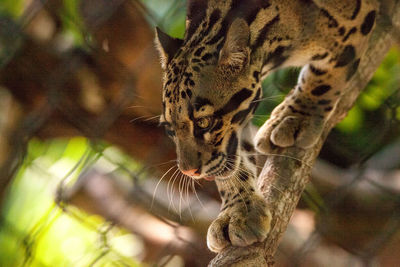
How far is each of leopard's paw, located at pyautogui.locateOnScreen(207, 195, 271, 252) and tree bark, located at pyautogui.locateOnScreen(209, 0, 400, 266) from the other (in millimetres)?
17

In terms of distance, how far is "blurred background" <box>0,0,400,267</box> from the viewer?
1.47 meters

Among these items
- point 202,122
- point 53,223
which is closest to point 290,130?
point 202,122

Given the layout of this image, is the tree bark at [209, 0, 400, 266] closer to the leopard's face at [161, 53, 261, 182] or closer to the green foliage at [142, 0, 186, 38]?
the leopard's face at [161, 53, 261, 182]

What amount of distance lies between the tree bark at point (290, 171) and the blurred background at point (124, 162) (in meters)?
0.12

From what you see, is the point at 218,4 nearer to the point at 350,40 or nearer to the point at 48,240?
the point at 350,40

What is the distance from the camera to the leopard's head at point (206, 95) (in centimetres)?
106

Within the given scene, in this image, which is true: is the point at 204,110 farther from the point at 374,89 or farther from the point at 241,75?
the point at 374,89

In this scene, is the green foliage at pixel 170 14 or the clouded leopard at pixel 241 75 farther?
the green foliage at pixel 170 14

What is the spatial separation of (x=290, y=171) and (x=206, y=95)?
0.84ft

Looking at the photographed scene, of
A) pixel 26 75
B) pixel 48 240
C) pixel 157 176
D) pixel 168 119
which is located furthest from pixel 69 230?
pixel 168 119

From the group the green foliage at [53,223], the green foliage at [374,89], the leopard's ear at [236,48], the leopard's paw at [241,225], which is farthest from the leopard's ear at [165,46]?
the green foliage at [374,89]

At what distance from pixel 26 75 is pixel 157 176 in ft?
1.70

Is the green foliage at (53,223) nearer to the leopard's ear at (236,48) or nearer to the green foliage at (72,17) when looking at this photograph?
the green foliage at (72,17)

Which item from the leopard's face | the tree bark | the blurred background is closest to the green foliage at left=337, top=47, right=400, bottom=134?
the blurred background
